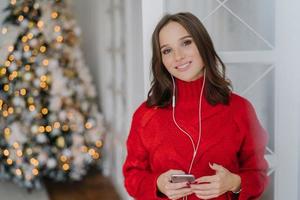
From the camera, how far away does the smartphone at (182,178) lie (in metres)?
0.86

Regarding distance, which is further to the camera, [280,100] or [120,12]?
[120,12]

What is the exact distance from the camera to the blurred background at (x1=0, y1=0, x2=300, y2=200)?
1.16 metres

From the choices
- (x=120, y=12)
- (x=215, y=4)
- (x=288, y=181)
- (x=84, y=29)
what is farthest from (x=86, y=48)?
(x=288, y=181)

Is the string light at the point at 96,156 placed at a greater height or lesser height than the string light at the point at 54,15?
lesser

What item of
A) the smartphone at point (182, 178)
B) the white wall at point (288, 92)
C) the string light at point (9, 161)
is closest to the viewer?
the smartphone at point (182, 178)

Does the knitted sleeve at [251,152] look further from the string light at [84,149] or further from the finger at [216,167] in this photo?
the string light at [84,149]

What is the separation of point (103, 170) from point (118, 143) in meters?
0.23

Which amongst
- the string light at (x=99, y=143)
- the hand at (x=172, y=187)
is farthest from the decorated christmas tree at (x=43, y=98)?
the hand at (x=172, y=187)

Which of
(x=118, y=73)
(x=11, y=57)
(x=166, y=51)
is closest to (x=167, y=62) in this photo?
(x=166, y=51)

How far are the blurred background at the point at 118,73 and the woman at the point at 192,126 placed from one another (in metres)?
0.21

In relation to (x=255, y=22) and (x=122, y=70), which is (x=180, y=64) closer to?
(x=255, y=22)

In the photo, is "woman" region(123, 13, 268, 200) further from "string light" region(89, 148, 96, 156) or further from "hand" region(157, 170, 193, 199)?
"string light" region(89, 148, 96, 156)

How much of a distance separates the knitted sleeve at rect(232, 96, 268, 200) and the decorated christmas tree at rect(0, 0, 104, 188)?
126 centimetres

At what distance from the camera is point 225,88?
955mm
